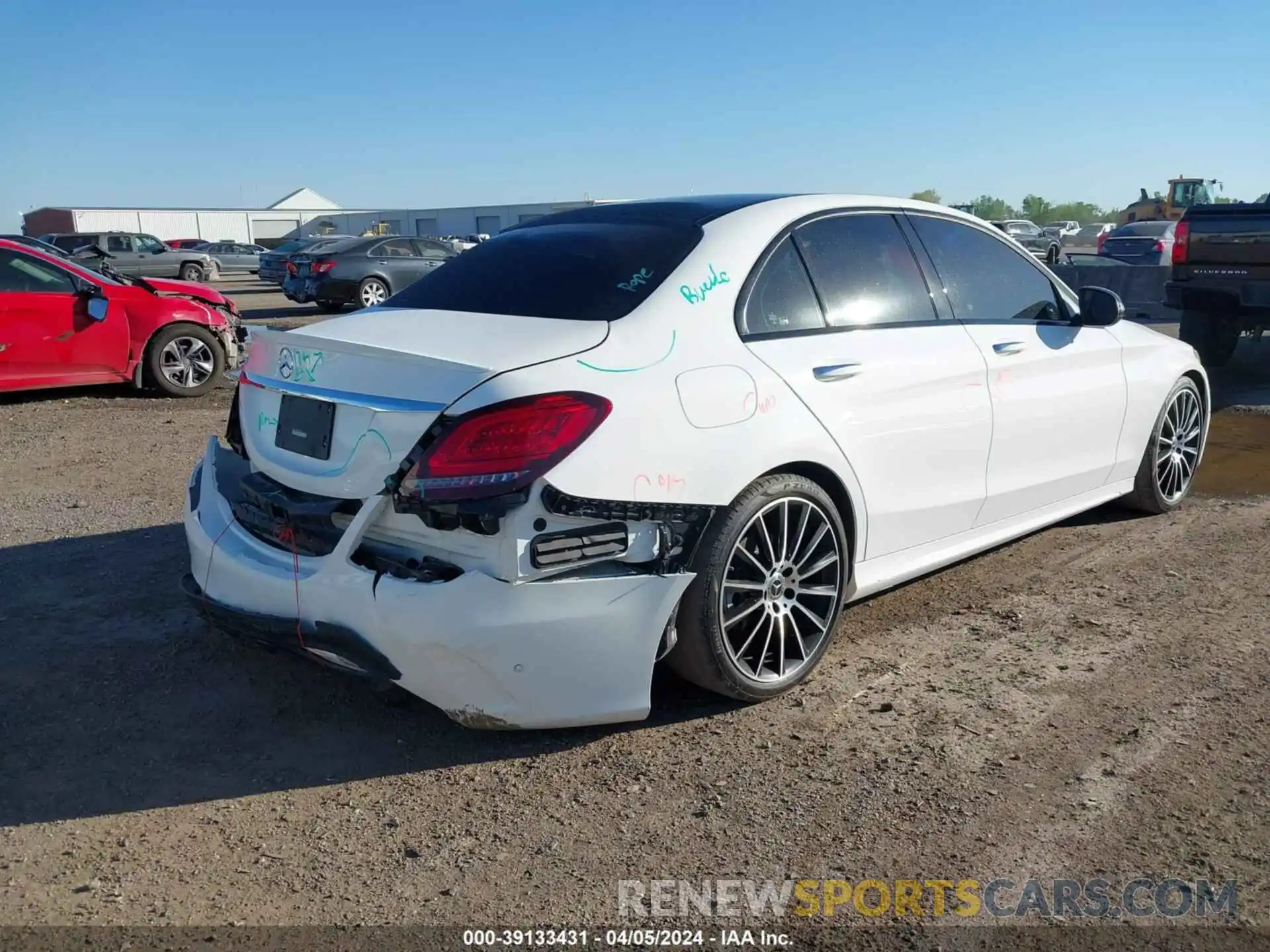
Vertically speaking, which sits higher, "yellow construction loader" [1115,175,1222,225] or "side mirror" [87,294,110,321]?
"yellow construction loader" [1115,175,1222,225]

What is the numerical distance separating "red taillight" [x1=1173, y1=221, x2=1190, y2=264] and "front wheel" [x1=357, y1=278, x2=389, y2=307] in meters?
12.4

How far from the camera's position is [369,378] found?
329cm

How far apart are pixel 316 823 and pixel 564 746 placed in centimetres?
78

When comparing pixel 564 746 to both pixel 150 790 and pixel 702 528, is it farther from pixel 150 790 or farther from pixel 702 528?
pixel 150 790

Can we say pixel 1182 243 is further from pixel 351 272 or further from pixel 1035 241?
pixel 1035 241

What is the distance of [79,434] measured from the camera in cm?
838

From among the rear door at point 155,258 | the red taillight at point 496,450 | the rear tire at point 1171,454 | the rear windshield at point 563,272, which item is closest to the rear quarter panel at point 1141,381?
the rear tire at point 1171,454

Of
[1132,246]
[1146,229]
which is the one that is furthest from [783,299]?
[1146,229]

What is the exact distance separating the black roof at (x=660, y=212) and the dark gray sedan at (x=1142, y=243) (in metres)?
21.8

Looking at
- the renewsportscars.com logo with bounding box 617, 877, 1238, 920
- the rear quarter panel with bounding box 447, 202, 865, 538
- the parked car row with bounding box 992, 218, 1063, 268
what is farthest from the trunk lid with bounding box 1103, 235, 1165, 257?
the renewsportscars.com logo with bounding box 617, 877, 1238, 920

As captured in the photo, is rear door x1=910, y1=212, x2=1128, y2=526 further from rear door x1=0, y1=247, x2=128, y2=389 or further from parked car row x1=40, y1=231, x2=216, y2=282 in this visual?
parked car row x1=40, y1=231, x2=216, y2=282

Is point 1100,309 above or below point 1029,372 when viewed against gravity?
above

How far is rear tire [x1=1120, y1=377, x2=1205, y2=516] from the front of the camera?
573cm

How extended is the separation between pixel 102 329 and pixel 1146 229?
874 inches
